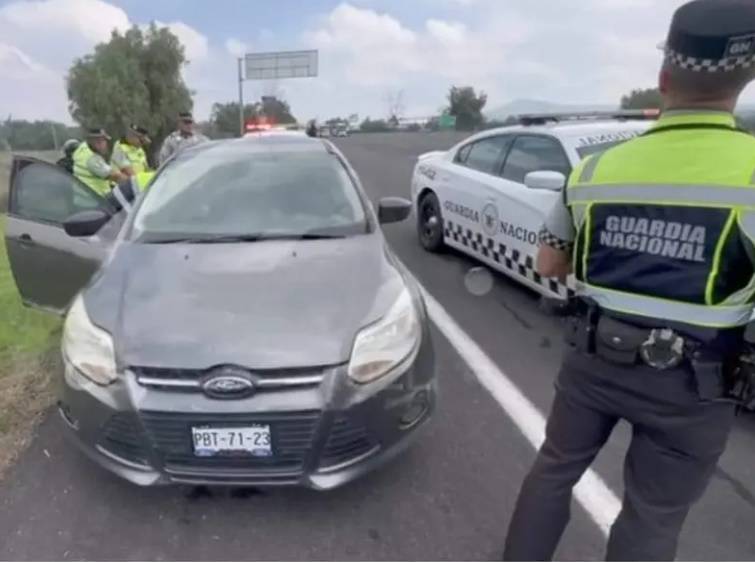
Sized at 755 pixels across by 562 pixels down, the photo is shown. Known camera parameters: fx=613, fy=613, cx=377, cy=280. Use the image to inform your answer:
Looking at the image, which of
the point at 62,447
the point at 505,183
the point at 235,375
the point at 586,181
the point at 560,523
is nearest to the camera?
the point at 586,181

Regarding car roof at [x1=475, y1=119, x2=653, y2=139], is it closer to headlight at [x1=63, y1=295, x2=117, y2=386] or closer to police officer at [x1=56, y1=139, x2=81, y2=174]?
headlight at [x1=63, y1=295, x2=117, y2=386]

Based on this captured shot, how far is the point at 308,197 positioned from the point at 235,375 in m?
1.56

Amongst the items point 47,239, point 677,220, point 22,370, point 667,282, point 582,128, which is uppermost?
point 582,128

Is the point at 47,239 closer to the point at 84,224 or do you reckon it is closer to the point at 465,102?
the point at 84,224

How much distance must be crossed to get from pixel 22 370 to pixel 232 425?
2474 millimetres

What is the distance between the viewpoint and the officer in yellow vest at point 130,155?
25.3ft

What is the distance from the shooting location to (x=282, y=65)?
42.5 meters

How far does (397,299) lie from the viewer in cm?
271

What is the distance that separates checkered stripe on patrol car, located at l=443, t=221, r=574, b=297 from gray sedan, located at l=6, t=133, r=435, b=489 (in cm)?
179

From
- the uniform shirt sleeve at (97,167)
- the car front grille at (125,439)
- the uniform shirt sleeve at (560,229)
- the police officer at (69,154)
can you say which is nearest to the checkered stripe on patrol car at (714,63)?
the uniform shirt sleeve at (560,229)

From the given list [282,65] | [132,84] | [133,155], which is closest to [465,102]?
[282,65]

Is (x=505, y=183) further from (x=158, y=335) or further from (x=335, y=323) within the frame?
(x=158, y=335)

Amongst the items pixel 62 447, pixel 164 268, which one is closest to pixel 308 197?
pixel 164 268

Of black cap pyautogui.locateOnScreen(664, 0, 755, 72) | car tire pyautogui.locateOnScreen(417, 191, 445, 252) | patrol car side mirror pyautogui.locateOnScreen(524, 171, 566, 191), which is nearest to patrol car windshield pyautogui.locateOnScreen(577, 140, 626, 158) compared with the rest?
patrol car side mirror pyautogui.locateOnScreen(524, 171, 566, 191)
